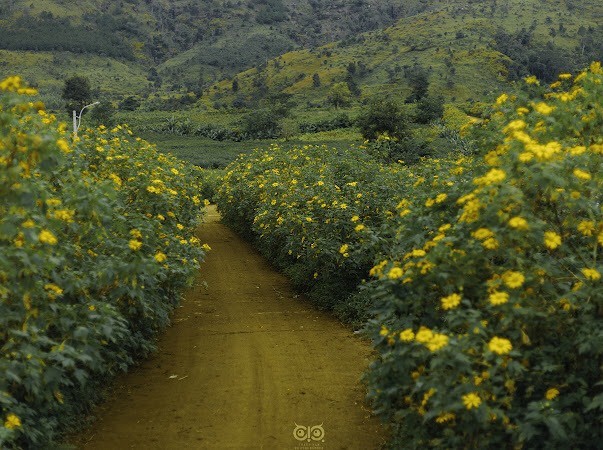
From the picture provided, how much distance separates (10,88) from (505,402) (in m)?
3.79

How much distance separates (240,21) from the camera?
184 metres

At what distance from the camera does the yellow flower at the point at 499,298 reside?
3.95 meters

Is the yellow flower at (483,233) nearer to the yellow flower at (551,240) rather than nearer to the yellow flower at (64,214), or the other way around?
the yellow flower at (551,240)

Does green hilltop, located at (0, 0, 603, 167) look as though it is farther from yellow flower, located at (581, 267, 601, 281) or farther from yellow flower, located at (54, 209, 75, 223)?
yellow flower, located at (54, 209, 75, 223)

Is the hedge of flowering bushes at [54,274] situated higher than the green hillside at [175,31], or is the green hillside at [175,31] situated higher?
the green hillside at [175,31]

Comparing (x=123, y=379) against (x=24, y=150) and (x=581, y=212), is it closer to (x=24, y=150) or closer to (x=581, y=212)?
(x=24, y=150)

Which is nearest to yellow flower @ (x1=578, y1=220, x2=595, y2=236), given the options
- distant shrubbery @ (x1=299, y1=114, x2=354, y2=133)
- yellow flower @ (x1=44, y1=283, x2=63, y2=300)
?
yellow flower @ (x1=44, y1=283, x2=63, y2=300)

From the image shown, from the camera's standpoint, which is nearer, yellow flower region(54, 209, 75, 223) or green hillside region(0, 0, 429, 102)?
yellow flower region(54, 209, 75, 223)

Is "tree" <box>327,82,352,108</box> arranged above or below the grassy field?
above

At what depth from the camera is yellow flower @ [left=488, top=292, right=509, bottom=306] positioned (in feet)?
13.0

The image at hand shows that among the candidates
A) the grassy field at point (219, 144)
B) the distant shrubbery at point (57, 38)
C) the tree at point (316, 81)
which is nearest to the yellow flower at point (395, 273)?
the grassy field at point (219, 144)

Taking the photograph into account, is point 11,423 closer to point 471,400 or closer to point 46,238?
point 46,238

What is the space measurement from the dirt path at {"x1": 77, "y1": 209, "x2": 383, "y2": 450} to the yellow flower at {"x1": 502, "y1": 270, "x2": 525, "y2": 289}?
112 inches

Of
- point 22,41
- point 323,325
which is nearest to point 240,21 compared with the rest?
point 22,41
